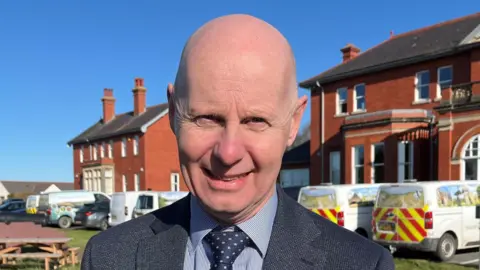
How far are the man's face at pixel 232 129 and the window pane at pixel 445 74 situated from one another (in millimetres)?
19420

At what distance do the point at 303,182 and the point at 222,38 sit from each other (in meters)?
26.2

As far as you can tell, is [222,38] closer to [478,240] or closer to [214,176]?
[214,176]

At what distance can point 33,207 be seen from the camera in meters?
25.0

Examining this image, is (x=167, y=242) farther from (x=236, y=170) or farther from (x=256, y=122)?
(x=256, y=122)

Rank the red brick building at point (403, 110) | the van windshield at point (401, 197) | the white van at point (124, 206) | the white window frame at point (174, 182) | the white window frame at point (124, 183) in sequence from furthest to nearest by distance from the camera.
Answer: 1. the white window frame at point (124, 183)
2. the white window frame at point (174, 182)
3. the white van at point (124, 206)
4. the red brick building at point (403, 110)
5. the van windshield at point (401, 197)

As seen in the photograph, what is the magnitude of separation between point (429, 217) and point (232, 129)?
30.7ft

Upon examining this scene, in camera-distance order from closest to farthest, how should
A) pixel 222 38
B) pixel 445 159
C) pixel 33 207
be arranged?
pixel 222 38 → pixel 445 159 → pixel 33 207

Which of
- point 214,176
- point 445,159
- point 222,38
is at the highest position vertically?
point 222,38

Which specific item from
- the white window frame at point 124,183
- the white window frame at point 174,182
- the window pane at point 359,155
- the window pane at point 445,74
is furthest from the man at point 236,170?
the white window frame at point 124,183

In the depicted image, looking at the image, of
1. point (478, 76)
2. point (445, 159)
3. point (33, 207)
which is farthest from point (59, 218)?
point (478, 76)

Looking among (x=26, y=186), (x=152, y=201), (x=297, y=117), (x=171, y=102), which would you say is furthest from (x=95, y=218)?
(x=26, y=186)

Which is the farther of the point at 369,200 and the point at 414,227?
the point at 369,200

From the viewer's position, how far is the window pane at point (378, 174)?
Result: 19391mm

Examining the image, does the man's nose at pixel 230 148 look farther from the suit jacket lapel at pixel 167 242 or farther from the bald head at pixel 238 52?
the suit jacket lapel at pixel 167 242
